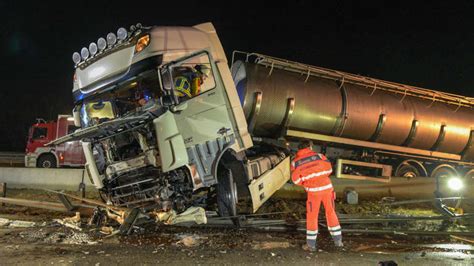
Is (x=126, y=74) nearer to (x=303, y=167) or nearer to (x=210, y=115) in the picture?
(x=210, y=115)

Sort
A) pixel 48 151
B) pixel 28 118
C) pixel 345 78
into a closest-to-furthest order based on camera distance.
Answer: pixel 345 78
pixel 48 151
pixel 28 118

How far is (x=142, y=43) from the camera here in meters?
5.21

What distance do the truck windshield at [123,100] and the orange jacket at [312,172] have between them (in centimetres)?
191

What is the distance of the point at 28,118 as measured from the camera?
127 ft

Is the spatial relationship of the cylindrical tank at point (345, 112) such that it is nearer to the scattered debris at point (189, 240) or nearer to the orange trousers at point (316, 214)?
the scattered debris at point (189, 240)

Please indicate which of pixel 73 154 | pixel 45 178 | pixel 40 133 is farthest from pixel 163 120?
pixel 40 133

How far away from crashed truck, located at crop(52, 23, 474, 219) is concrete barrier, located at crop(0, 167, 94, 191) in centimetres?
326

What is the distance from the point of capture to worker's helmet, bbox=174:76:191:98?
5.26 meters

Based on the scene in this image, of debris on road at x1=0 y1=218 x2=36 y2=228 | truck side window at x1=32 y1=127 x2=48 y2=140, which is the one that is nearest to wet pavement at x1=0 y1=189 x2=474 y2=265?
debris on road at x1=0 y1=218 x2=36 y2=228

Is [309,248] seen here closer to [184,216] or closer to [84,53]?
[184,216]

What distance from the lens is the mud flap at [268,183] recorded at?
6.01 metres

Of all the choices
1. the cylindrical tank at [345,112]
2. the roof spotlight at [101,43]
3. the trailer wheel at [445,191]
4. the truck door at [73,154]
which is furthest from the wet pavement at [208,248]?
the truck door at [73,154]

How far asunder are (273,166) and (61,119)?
10.3 metres

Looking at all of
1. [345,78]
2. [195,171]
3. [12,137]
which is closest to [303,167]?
[195,171]
